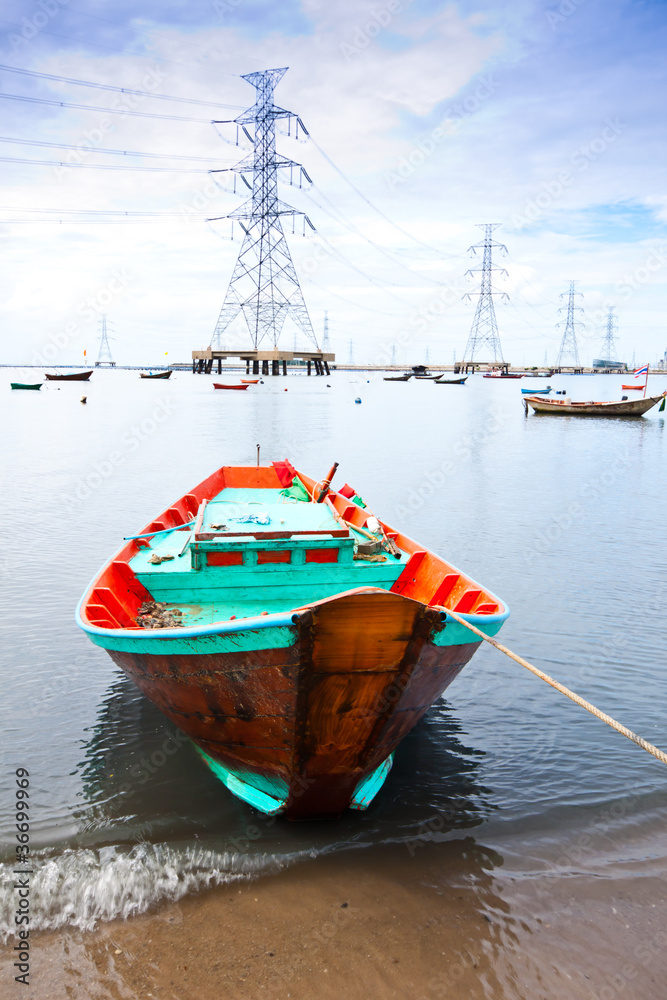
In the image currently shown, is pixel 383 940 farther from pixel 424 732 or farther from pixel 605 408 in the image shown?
pixel 605 408

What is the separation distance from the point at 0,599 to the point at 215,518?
4.30 m

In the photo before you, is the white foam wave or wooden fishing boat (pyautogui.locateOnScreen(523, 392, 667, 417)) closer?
the white foam wave

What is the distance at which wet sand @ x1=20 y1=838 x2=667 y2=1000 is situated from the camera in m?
3.79

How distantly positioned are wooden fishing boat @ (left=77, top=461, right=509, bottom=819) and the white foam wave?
1.69ft

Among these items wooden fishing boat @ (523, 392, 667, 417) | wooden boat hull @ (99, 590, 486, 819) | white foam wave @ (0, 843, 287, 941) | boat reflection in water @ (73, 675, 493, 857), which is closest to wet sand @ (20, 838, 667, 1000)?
white foam wave @ (0, 843, 287, 941)

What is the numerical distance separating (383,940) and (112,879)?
198 cm

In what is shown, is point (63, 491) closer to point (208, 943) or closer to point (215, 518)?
point (215, 518)

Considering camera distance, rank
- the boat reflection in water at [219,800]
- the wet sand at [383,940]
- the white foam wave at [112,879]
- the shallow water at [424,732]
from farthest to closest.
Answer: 1. the boat reflection in water at [219,800]
2. the shallow water at [424,732]
3. the white foam wave at [112,879]
4. the wet sand at [383,940]

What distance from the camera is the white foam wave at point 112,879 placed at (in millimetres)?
4312

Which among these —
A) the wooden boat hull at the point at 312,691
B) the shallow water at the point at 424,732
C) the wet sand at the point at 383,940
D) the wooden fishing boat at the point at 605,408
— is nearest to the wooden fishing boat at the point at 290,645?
the wooden boat hull at the point at 312,691

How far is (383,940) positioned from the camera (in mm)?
4094

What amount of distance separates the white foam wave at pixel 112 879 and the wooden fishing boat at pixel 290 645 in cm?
52

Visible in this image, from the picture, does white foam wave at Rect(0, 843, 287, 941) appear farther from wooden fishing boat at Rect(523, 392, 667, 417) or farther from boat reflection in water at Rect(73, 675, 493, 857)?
wooden fishing boat at Rect(523, 392, 667, 417)

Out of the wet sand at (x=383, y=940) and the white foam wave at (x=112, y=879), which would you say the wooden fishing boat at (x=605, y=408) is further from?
the white foam wave at (x=112, y=879)
